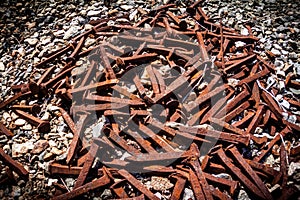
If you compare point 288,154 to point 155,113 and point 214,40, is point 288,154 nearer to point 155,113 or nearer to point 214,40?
point 155,113

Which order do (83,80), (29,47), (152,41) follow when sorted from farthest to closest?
(29,47)
(152,41)
(83,80)

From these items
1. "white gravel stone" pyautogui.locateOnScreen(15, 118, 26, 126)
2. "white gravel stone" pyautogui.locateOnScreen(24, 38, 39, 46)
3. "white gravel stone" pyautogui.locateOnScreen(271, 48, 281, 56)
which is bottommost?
"white gravel stone" pyautogui.locateOnScreen(15, 118, 26, 126)

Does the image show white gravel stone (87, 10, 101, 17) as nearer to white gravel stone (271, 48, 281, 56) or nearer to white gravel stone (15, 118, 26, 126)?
white gravel stone (15, 118, 26, 126)

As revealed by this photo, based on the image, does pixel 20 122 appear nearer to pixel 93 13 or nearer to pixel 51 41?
pixel 51 41

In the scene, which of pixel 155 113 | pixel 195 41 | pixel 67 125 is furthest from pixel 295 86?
pixel 67 125

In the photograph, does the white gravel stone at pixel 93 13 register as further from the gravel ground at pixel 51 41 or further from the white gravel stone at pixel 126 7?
the white gravel stone at pixel 126 7

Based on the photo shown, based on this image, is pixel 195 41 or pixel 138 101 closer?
pixel 138 101

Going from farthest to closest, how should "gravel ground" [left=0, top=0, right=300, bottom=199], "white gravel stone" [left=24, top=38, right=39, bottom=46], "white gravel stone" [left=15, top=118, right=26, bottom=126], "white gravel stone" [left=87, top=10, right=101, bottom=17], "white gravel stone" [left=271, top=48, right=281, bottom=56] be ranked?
"white gravel stone" [left=87, top=10, right=101, bottom=17] < "white gravel stone" [left=24, top=38, right=39, bottom=46] < "white gravel stone" [left=271, top=48, right=281, bottom=56] < "white gravel stone" [left=15, top=118, right=26, bottom=126] < "gravel ground" [left=0, top=0, right=300, bottom=199]

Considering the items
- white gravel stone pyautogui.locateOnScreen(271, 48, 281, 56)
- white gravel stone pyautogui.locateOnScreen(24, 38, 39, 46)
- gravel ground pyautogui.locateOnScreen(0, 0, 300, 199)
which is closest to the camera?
gravel ground pyautogui.locateOnScreen(0, 0, 300, 199)

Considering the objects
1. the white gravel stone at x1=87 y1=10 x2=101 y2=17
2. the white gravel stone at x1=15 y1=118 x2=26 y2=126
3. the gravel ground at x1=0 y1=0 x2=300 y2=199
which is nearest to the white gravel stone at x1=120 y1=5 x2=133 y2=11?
the gravel ground at x1=0 y1=0 x2=300 y2=199
